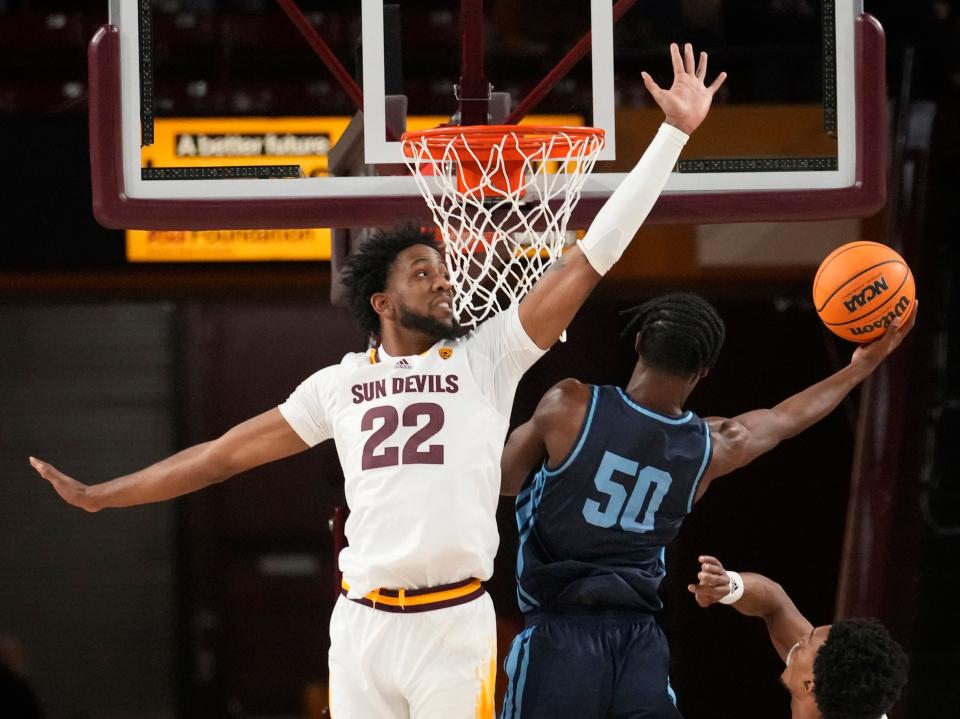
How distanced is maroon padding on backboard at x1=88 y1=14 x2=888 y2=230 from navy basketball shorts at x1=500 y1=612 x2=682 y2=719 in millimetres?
1226

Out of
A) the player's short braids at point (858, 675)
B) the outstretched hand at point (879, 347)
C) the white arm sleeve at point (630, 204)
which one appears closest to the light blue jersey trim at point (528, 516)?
the white arm sleeve at point (630, 204)

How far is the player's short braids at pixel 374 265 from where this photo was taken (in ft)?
13.4

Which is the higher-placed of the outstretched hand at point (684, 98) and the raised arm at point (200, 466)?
the outstretched hand at point (684, 98)

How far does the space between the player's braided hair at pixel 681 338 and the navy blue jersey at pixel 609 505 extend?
156mm

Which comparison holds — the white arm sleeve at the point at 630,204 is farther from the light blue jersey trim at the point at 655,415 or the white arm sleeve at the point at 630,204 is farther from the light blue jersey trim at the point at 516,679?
the light blue jersey trim at the point at 516,679

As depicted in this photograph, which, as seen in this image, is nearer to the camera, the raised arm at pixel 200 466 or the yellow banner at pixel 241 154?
the raised arm at pixel 200 466

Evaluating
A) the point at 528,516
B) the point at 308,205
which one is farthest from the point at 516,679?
the point at 308,205

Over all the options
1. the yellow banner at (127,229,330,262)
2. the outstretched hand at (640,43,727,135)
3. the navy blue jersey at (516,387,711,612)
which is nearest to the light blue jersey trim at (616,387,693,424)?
the navy blue jersey at (516,387,711,612)

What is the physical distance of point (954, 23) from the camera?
818 cm

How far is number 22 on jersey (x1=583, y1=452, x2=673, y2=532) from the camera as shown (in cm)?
409

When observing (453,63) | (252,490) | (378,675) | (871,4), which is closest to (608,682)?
(378,675)

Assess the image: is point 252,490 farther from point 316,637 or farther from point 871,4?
point 871,4

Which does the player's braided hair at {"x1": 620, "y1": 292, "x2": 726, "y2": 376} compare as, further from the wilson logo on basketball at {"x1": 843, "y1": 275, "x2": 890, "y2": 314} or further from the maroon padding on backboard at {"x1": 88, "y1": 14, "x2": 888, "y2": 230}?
the wilson logo on basketball at {"x1": 843, "y1": 275, "x2": 890, "y2": 314}

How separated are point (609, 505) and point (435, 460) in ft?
2.02
